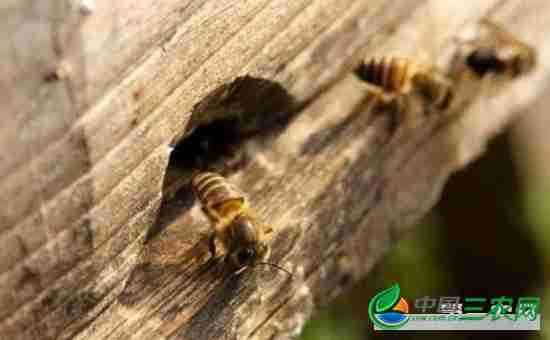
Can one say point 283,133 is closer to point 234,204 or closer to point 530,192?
point 234,204

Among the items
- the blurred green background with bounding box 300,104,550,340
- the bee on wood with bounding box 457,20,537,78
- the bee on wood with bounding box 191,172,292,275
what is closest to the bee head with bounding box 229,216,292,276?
the bee on wood with bounding box 191,172,292,275

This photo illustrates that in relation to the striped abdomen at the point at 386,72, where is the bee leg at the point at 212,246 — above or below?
below

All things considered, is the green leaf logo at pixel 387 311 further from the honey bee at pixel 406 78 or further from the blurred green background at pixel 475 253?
the blurred green background at pixel 475 253

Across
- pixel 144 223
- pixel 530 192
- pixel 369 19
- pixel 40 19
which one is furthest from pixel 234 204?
pixel 530 192

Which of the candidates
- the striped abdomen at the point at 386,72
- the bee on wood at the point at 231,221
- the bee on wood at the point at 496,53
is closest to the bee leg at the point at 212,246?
the bee on wood at the point at 231,221

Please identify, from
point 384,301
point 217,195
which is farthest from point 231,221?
point 384,301

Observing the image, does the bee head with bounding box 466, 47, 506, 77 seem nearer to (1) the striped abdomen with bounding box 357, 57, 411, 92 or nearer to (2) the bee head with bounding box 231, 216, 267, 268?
(1) the striped abdomen with bounding box 357, 57, 411, 92
